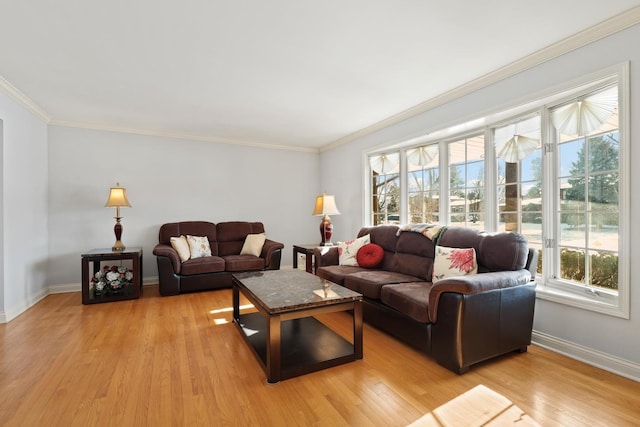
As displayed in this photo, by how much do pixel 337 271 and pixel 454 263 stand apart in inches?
49.9

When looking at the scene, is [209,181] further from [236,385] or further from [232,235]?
[236,385]

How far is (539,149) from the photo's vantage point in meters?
2.80

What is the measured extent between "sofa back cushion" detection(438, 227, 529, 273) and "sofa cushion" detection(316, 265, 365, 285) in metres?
1.09

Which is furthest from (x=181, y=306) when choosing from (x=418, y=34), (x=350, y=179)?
(x=418, y=34)

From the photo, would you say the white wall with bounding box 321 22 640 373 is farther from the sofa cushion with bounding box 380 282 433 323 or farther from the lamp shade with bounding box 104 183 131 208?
the lamp shade with bounding box 104 183 131 208

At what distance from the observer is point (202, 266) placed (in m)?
4.38

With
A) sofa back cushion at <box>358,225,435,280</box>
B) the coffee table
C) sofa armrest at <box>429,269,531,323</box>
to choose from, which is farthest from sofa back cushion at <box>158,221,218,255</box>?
sofa armrest at <box>429,269,531,323</box>

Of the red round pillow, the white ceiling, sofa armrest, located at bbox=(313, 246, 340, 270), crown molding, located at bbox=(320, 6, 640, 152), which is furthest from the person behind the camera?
sofa armrest, located at bbox=(313, 246, 340, 270)

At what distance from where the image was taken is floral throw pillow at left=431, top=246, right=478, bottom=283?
278cm

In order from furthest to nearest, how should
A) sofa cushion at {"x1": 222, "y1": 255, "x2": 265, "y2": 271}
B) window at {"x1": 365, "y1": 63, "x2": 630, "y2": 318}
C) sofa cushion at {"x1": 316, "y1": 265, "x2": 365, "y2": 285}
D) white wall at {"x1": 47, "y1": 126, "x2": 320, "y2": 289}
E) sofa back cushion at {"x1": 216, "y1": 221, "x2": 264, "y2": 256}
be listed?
sofa back cushion at {"x1": 216, "y1": 221, "x2": 264, "y2": 256}, sofa cushion at {"x1": 222, "y1": 255, "x2": 265, "y2": 271}, white wall at {"x1": 47, "y1": 126, "x2": 320, "y2": 289}, sofa cushion at {"x1": 316, "y1": 265, "x2": 365, "y2": 285}, window at {"x1": 365, "y1": 63, "x2": 630, "y2": 318}

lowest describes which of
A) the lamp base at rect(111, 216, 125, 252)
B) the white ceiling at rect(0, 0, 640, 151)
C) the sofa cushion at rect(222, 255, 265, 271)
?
the sofa cushion at rect(222, 255, 265, 271)

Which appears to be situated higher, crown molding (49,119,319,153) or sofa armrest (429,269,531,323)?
crown molding (49,119,319,153)

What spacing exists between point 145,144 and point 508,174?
4912 millimetres

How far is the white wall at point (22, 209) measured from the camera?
127 inches
